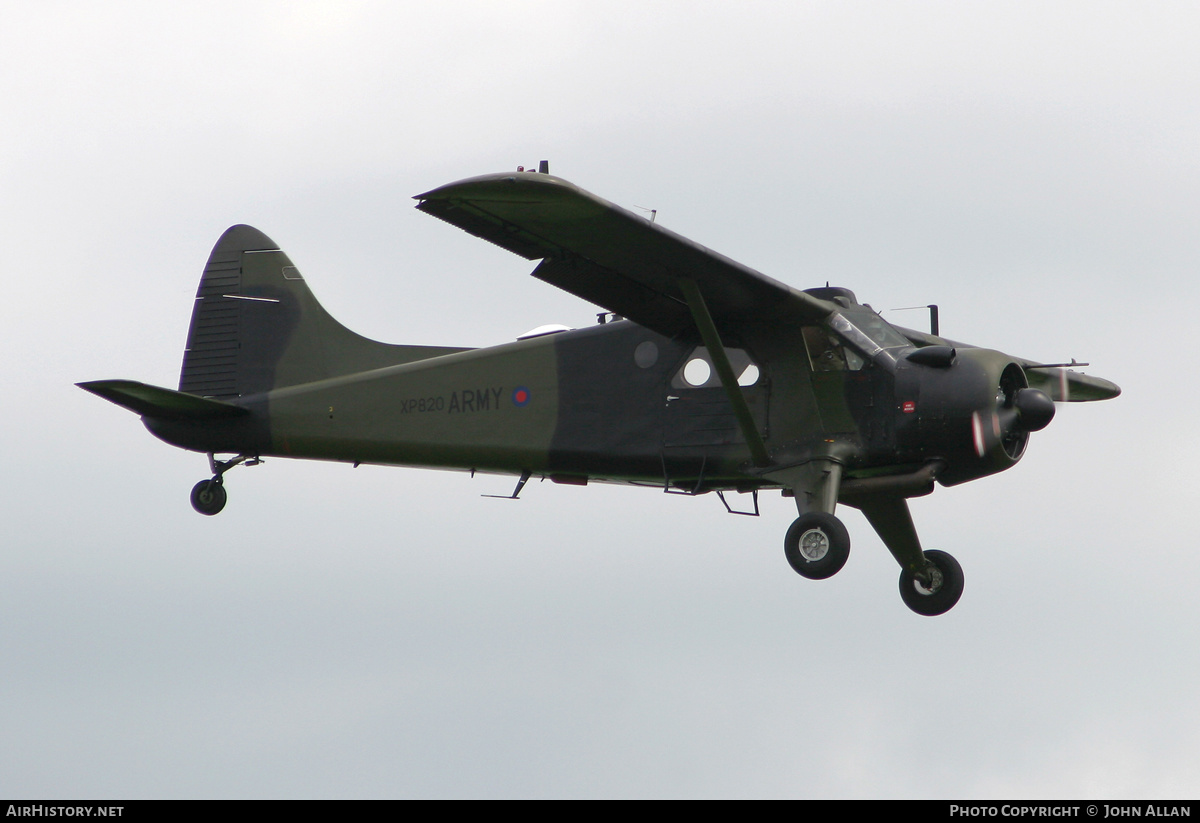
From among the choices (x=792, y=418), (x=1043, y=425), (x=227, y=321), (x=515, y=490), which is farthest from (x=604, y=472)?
(x=227, y=321)

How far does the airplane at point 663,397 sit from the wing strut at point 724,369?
0.02m

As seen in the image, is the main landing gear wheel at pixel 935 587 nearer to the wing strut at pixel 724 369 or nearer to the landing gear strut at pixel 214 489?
the wing strut at pixel 724 369

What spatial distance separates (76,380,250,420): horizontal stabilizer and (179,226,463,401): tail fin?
0.55 metres

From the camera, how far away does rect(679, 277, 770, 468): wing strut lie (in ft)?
48.7

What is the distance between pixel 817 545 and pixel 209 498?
723cm

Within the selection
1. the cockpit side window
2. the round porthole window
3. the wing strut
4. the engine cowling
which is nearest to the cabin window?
the round porthole window

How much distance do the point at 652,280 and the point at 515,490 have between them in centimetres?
293

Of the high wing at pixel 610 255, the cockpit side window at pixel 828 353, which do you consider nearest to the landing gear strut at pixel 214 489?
the high wing at pixel 610 255

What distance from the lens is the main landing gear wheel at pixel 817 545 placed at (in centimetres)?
1452

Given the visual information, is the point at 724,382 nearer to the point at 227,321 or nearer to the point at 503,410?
the point at 503,410

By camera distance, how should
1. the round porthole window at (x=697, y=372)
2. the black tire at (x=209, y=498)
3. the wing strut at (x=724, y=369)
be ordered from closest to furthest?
the wing strut at (x=724, y=369), the round porthole window at (x=697, y=372), the black tire at (x=209, y=498)

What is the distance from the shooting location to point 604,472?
1628 centimetres

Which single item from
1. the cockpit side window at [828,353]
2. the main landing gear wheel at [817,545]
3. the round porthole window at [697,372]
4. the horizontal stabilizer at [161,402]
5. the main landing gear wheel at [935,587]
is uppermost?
the cockpit side window at [828,353]

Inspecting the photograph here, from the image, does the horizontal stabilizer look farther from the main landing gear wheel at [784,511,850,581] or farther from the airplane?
the main landing gear wheel at [784,511,850,581]
